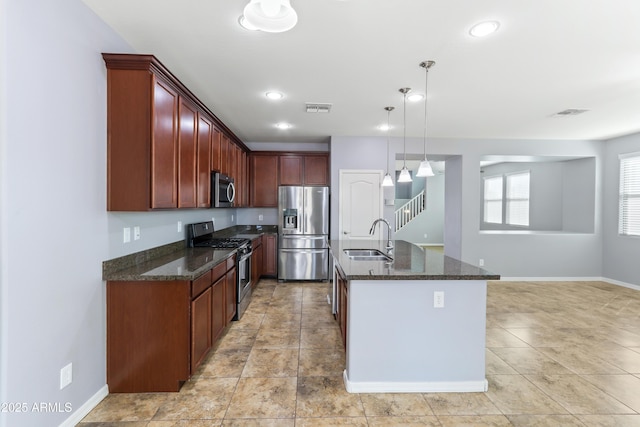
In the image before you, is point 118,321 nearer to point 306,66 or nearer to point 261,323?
point 261,323

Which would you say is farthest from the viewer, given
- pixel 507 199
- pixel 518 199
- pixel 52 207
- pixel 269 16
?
→ pixel 507 199

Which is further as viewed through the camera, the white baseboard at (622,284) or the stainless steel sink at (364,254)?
the white baseboard at (622,284)

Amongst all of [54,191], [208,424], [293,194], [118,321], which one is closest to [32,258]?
[54,191]

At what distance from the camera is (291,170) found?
5840 mm

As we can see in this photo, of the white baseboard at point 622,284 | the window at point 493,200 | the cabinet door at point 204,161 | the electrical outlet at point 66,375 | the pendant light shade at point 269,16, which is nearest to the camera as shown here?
the pendant light shade at point 269,16

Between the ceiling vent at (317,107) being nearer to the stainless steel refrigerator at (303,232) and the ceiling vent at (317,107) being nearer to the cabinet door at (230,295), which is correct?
the stainless steel refrigerator at (303,232)

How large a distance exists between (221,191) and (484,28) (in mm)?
3143

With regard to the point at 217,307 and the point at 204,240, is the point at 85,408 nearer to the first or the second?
the point at 217,307

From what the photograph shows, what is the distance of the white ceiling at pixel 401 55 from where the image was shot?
200cm

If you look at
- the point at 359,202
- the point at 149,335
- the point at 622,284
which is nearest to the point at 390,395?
the point at 149,335

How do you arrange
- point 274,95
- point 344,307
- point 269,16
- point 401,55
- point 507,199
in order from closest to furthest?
point 269,16, point 401,55, point 344,307, point 274,95, point 507,199

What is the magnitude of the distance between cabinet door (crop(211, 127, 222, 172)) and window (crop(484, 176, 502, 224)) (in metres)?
8.03

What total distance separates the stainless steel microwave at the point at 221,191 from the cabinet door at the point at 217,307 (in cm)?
104

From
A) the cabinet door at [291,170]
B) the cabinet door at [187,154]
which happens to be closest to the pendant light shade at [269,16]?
the cabinet door at [187,154]
